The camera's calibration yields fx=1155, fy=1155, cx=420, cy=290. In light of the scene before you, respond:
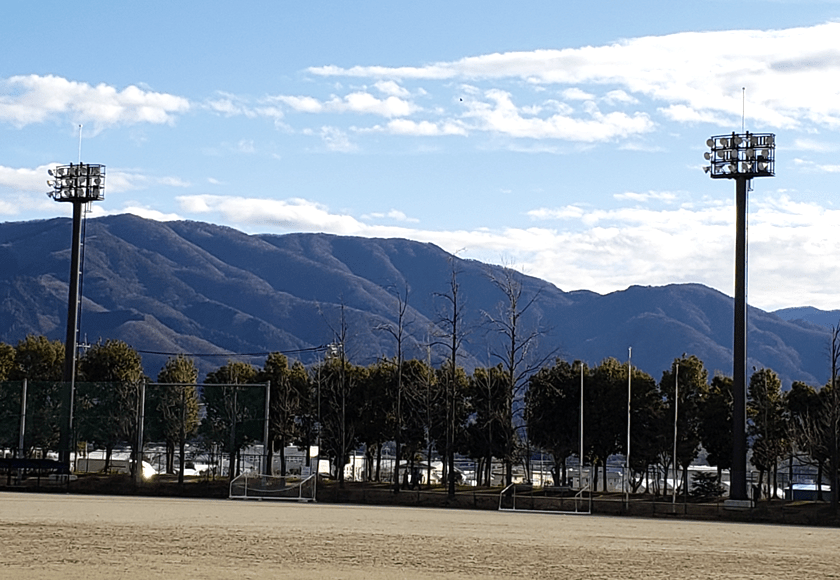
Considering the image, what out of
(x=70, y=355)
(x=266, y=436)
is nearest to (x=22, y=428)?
(x=70, y=355)

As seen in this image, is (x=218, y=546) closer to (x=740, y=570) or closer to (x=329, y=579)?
(x=329, y=579)

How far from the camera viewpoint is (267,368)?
223 ft

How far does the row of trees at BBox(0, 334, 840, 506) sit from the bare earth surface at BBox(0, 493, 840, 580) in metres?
14.7

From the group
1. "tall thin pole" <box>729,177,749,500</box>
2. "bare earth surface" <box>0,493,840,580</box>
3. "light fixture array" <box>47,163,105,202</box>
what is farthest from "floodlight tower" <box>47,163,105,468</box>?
"tall thin pole" <box>729,177,749,500</box>

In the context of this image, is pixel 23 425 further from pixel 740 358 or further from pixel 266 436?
pixel 740 358

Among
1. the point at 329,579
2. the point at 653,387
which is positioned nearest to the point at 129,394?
the point at 653,387

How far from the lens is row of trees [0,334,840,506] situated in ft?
174

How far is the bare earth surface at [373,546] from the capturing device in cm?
1919

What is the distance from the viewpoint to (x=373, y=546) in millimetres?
24047

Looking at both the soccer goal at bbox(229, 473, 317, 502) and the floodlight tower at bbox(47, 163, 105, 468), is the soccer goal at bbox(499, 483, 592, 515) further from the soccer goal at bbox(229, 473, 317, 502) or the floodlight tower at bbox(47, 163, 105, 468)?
the floodlight tower at bbox(47, 163, 105, 468)

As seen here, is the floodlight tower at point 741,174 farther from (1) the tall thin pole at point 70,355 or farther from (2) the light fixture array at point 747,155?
(1) the tall thin pole at point 70,355

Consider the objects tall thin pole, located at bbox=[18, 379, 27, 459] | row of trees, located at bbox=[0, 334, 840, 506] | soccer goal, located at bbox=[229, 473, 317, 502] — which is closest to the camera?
soccer goal, located at bbox=[229, 473, 317, 502]

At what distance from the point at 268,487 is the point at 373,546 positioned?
25.8 metres

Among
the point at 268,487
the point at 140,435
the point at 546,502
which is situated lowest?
the point at 546,502
